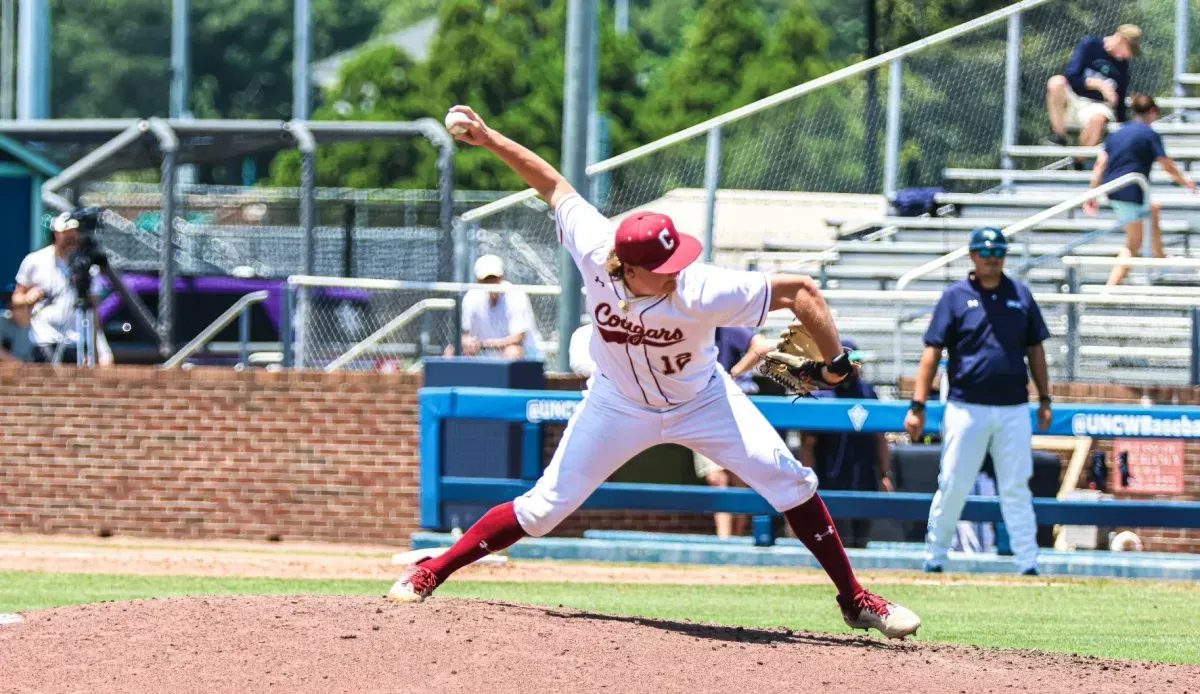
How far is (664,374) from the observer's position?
24.8 ft

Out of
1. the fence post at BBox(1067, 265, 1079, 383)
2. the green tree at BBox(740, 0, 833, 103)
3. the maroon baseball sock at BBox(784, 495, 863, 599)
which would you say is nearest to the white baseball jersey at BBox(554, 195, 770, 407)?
the maroon baseball sock at BBox(784, 495, 863, 599)

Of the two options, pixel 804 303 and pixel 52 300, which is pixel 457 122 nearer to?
pixel 804 303

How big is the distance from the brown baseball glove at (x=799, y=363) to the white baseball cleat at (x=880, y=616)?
0.92 m

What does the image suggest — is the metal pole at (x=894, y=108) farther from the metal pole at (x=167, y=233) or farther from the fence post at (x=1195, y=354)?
the metal pole at (x=167, y=233)

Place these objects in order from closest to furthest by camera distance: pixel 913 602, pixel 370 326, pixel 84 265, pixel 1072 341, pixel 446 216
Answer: pixel 913 602
pixel 1072 341
pixel 84 265
pixel 370 326
pixel 446 216

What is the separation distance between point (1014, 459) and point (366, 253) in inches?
509

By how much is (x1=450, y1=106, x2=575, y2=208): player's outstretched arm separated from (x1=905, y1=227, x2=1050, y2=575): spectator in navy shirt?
14.6 feet

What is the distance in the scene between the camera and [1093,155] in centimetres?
1877

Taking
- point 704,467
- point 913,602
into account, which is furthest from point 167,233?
point 913,602

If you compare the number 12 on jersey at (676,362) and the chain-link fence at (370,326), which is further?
the chain-link fence at (370,326)

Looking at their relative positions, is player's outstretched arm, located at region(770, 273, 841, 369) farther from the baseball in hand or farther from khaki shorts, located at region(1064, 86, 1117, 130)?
khaki shorts, located at region(1064, 86, 1117, 130)

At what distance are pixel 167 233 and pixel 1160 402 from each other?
8416mm

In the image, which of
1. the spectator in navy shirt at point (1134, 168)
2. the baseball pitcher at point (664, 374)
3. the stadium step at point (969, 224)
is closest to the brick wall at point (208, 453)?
the stadium step at point (969, 224)

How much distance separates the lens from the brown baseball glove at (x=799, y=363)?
25.5 ft
